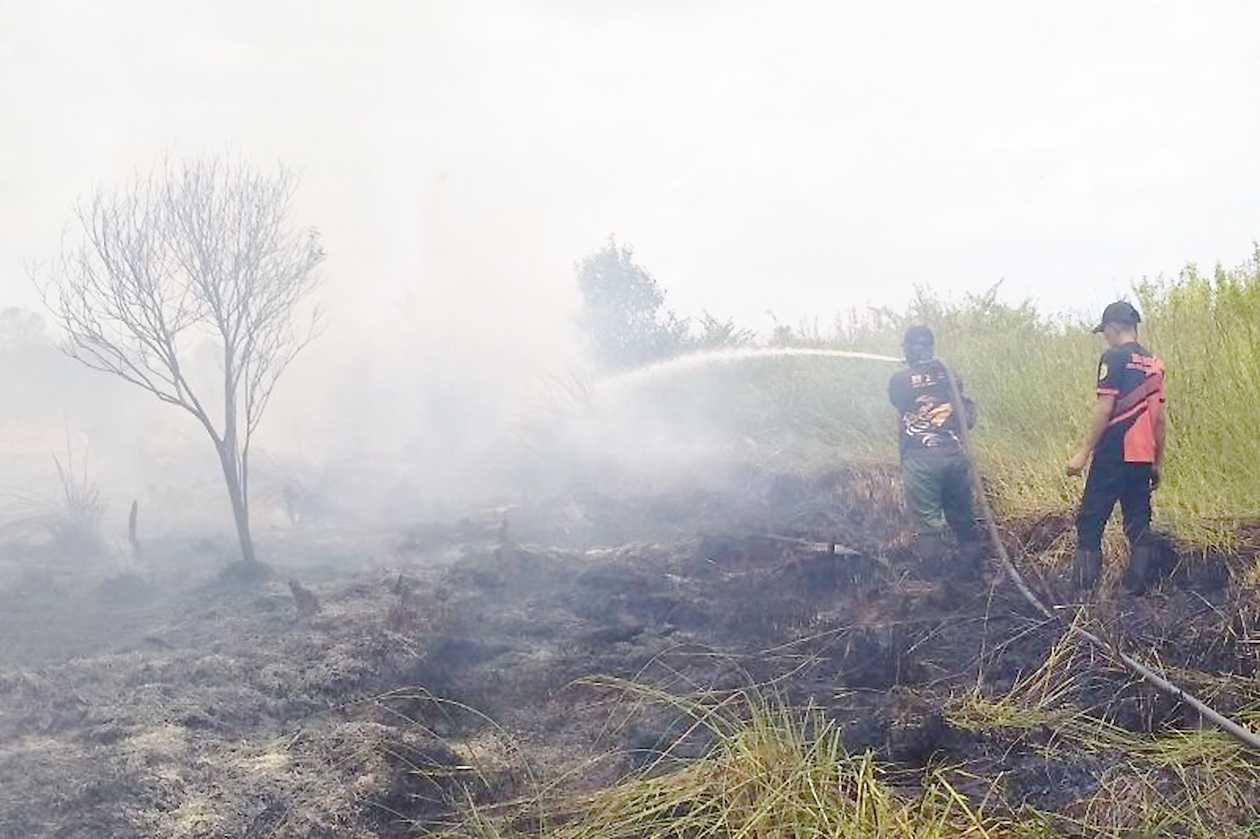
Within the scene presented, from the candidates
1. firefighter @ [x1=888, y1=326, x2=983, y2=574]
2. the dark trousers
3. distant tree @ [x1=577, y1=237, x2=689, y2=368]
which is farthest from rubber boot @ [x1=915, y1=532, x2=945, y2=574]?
distant tree @ [x1=577, y1=237, x2=689, y2=368]

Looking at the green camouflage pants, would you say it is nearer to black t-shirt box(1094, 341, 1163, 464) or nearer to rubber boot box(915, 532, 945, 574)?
rubber boot box(915, 532, 945, 574)

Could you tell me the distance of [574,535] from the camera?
10414mm

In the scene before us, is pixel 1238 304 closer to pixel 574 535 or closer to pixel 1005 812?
pixel 1005 812

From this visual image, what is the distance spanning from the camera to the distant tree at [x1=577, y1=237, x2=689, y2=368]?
21.2 m

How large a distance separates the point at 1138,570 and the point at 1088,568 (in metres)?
0.26

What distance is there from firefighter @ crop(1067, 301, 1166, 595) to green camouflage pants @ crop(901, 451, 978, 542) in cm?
141

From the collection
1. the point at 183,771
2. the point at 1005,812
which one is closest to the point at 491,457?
the point at 183,771

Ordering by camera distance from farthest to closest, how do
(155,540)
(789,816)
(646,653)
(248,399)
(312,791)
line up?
(155,540)
(248,399)
(646,653)
(312,791)
(789,816)

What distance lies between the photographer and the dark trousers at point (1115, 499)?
5.53 meters

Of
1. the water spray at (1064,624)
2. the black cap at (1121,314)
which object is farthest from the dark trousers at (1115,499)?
the black cap at (1121,314)

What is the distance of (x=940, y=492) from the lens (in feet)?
23.4

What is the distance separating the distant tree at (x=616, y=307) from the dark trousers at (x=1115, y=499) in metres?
15.3

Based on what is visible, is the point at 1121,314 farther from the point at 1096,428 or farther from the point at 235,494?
the point at 235,494

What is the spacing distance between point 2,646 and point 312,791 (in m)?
4.04
